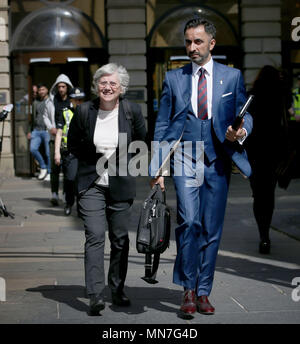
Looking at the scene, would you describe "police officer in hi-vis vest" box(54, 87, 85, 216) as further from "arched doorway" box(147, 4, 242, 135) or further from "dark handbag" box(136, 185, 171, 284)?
"arched doorway" box(147, 4, 242, 135)

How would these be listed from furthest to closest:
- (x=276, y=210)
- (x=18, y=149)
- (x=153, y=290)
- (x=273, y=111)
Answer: (x=18, y=149) → (x=276, y=210) → (x=273, y=111) → (x=153, y=290)

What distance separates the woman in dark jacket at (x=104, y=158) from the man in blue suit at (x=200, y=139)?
313mm

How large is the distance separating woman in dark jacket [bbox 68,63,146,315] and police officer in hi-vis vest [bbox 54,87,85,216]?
4.64 m

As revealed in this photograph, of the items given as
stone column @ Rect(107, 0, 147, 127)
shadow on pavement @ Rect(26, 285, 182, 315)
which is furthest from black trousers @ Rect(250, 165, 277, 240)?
stone column @ Rect(107, 0, 147, 127)

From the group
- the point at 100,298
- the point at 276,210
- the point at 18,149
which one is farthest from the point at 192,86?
the point at 18,149

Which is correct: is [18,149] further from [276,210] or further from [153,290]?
[153,290]

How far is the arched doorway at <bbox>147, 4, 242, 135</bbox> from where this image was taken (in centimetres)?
1694

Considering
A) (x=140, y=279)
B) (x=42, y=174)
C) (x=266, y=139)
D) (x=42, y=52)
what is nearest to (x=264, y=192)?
(x=266, y=139)

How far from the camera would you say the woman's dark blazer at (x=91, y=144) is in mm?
5199

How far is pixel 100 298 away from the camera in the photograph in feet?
16.4

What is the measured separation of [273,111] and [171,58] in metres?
9.79

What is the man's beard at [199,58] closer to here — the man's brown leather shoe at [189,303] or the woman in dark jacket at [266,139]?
the man's brown leather shoe at [189,303]

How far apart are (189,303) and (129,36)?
1253cm

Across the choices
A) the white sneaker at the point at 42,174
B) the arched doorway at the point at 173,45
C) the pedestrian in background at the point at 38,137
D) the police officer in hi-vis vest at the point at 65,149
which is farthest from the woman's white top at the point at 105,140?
the arched doorway at the point at 173,45
